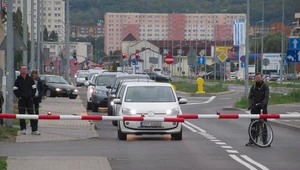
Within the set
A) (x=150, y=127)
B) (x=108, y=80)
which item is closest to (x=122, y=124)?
(x=150, y=127)

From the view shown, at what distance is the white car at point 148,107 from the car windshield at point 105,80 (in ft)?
47.8

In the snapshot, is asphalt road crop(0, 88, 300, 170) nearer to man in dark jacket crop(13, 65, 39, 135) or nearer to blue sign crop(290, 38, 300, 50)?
man in dark jacket crop(13, 65, 39, 135)

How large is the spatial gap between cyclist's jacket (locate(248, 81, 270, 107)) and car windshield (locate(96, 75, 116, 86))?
17.3m

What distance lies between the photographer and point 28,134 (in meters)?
22.7

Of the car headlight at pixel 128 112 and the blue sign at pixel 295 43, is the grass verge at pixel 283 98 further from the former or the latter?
A: the car headlight at pixel 128 112

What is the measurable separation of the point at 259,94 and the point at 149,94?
131 inches

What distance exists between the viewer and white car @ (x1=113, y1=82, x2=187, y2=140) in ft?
71.0

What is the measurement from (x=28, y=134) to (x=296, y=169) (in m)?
9.34

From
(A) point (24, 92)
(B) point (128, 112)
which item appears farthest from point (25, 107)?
(B) point (128, 112)

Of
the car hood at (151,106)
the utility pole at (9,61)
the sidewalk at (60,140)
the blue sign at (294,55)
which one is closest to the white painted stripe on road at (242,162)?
the sidewalk at (60,140)

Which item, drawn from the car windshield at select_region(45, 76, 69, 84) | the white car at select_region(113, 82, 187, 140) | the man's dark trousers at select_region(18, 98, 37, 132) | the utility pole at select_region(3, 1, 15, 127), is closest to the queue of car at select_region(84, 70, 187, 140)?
the white car at select_region(113, 82, 187, 140)

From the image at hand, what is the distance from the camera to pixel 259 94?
21094mm

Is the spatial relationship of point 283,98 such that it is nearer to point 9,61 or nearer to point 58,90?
point 58,90

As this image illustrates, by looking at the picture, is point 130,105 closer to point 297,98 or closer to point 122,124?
point 122,124
